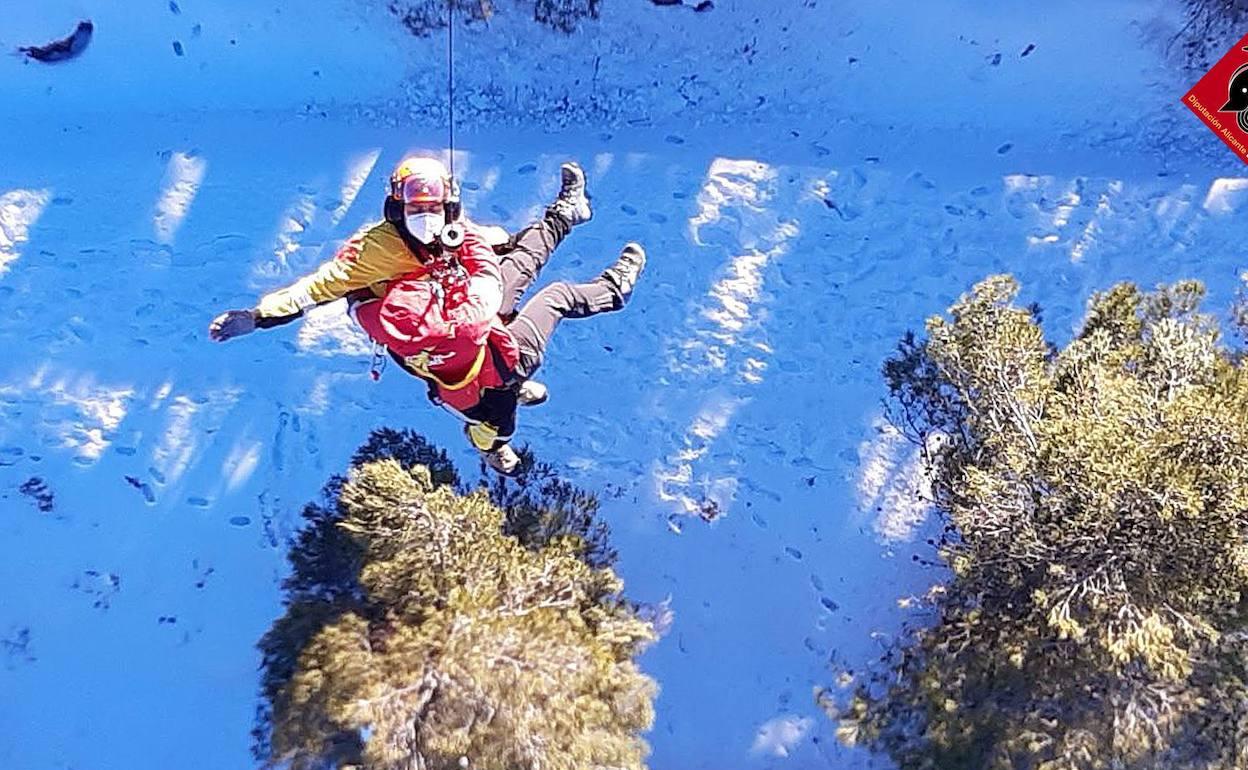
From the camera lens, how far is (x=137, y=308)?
807cm

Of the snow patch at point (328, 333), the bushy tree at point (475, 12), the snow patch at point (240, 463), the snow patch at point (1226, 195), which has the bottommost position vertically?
the snow patch at point (240, 463)

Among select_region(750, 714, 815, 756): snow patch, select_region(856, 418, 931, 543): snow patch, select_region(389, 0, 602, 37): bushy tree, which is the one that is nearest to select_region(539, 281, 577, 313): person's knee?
select_region(856, 418, 931, 543): snow patch

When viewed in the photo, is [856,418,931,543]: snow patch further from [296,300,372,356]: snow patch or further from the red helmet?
the red helmet

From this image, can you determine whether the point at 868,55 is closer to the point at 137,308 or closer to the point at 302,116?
the point at 302,116

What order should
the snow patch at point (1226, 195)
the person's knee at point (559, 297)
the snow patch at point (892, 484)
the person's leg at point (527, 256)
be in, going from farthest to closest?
the snow patch at point (1226, 195), the snow patch at point (892, 484), the person's knee at point (559, 297), the person's leg at point (527, 256)

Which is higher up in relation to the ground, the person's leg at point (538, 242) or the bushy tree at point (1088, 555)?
the person's leg at point (538, 242)

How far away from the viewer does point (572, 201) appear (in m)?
6.64

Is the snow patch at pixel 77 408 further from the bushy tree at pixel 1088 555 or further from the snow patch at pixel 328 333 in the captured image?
the bushy tree at pixel 1088 555

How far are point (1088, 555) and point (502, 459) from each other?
336 cm

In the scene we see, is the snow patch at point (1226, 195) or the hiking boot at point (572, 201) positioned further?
the snow patch at point (1226, 195)

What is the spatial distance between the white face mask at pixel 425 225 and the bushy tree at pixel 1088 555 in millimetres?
3316

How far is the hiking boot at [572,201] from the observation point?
6602mm

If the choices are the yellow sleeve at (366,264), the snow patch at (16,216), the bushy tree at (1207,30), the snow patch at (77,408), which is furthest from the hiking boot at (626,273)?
the bushy tree at (1207,30)

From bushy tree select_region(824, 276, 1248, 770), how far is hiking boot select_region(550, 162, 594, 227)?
7.58 feet
